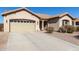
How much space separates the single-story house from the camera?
22969 millimetres

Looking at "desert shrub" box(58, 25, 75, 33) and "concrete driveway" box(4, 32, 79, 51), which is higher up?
"desert shrub" box(58, 25, 75, 33)

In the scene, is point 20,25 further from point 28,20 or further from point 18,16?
point 28,20

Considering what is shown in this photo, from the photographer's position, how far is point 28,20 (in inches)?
949

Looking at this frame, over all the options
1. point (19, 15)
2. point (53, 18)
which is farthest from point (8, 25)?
point (53, 18)

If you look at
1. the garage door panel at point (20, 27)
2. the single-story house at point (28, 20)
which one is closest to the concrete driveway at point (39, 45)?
the garage door panel at point (20, 27)

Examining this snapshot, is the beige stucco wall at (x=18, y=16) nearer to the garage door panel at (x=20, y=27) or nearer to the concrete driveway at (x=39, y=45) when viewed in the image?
the garage door panel at (x=20, y=27)

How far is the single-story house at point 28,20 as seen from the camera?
904 inches

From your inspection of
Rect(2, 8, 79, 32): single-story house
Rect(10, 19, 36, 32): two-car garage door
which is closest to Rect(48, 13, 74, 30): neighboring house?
Rect(2, 8, 79, 32): single-story house

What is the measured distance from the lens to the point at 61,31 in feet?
75.5

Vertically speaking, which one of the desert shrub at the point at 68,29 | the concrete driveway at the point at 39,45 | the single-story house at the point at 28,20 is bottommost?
the concrete driveway at the point at 39,45

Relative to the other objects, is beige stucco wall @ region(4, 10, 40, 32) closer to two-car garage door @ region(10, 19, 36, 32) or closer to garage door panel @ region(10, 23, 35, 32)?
two-car garage door @ region(10, 19, 36, 32)

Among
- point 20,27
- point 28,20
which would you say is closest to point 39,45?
point 20,27
